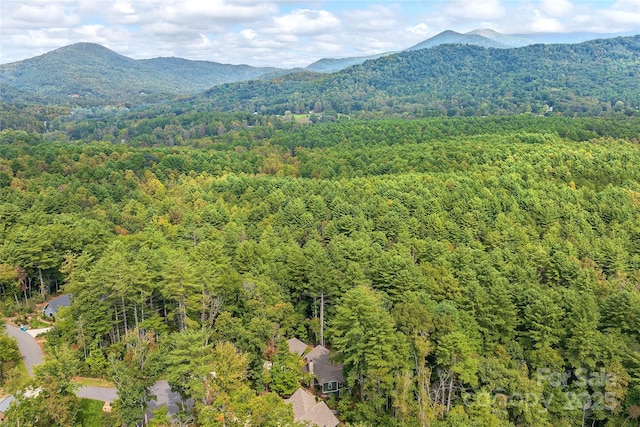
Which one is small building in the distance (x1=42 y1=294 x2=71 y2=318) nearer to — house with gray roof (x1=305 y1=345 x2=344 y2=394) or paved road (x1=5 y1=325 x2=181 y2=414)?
paved road (x1=5 y1=325 x2=181 y2=414)

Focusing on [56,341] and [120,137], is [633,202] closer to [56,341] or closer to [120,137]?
[56,341]

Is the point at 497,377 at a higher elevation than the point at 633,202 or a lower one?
lower

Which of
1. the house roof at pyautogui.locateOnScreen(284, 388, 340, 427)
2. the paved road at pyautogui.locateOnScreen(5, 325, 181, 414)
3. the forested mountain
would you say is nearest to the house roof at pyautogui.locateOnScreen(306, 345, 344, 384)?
the house roof at pyautogui.locateOnScreen(284, 388, 340, 427)

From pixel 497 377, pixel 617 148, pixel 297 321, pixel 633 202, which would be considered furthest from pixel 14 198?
pixel 617 148

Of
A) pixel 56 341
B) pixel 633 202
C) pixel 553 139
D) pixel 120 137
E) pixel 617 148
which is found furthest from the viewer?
pixel 120 137

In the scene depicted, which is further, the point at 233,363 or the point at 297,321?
the point at 297,321

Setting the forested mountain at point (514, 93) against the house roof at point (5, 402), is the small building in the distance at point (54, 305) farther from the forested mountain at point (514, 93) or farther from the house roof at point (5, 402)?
the forested mountain at point (514, 93)
